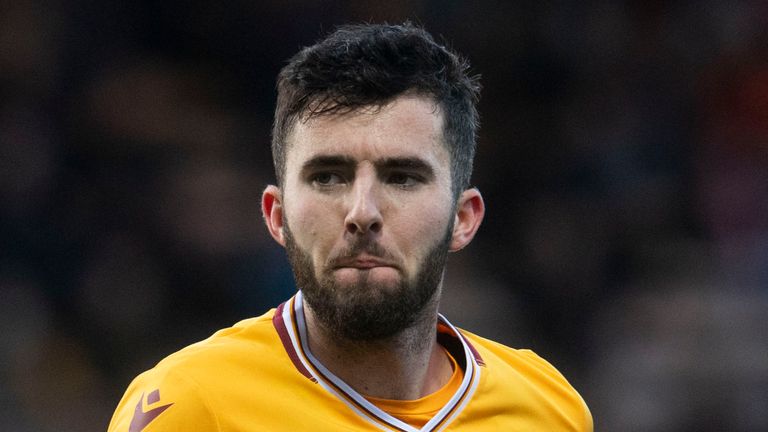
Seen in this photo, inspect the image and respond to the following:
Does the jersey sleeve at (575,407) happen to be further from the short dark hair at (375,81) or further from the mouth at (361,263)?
the mouth at (361,263)

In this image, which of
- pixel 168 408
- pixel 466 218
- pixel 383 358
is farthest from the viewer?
pixel 466 218

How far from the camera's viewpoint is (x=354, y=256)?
264 cm

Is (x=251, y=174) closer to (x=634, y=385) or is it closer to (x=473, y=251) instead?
(x=473, y=251)

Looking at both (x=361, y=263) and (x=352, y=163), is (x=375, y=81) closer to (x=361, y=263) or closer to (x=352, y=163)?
(x=352, y=163)

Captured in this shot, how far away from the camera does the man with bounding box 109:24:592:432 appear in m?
2.64

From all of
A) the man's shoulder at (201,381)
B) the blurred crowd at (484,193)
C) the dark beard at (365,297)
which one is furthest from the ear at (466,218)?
the blurred crowd at (484,193)

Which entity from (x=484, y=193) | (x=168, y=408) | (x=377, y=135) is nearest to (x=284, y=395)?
(x=168, y=408)

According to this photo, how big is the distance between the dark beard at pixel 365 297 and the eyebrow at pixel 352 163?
7.8 inches

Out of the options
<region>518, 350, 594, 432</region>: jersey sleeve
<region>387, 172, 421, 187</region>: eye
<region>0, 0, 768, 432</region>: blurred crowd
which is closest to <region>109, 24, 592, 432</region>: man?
<region>387, 172, 421, 187</region>: eye

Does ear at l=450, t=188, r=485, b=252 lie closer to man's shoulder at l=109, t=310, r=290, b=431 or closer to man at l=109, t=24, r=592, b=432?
man at l=109, t=24, r=592, b=432

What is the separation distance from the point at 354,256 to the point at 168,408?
579 millimetres

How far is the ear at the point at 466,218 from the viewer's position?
9.81 feet

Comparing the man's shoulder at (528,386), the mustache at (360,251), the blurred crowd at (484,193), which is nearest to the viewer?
the mustache at (360,251)

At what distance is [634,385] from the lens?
6262 millimetres
